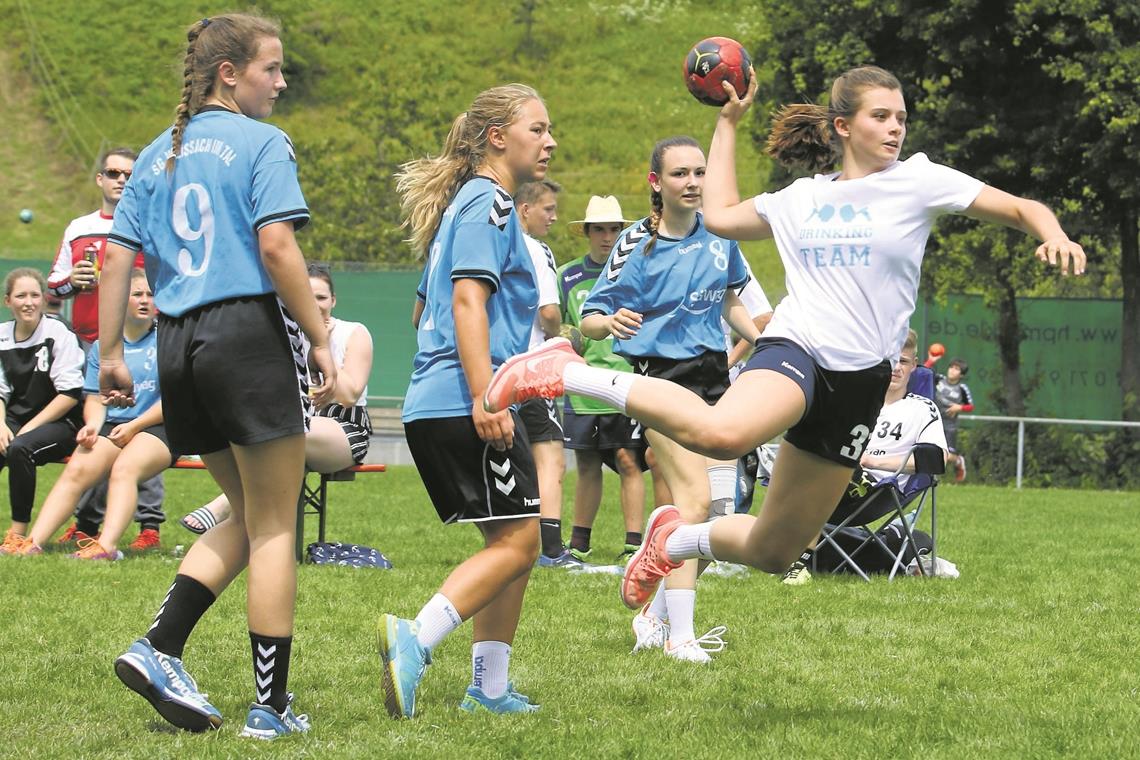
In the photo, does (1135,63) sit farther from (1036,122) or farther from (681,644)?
(681,644)

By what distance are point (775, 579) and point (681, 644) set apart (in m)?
2.82

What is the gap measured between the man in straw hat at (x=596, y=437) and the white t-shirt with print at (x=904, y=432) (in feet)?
5.61

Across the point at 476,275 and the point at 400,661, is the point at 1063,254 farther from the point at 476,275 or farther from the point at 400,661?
the point at 400,661

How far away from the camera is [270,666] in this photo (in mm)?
4613

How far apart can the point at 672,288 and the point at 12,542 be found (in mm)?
5177

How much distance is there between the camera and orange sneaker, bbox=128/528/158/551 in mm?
10320

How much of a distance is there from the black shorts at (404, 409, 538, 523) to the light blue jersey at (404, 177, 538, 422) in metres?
0.06

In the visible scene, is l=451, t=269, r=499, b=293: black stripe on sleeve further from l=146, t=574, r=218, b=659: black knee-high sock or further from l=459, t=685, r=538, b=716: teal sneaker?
l=459, t=685, r=538, b=716: teal sneaker

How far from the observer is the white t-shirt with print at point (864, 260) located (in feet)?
16.2

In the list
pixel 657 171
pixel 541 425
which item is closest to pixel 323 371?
pixel 657 171

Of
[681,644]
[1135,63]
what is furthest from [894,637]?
[1135,63]

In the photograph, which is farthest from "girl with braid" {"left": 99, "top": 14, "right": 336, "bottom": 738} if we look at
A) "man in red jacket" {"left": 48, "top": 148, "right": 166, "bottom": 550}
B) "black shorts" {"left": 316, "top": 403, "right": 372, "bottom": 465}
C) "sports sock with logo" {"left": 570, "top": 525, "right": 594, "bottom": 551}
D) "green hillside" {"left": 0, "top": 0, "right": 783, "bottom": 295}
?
"green hillside" {"left": 0, "top": 0, "right": 783, "bottom": 295}

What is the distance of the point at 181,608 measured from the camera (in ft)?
15.7

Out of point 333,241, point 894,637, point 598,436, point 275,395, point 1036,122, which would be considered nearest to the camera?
point 275,395
